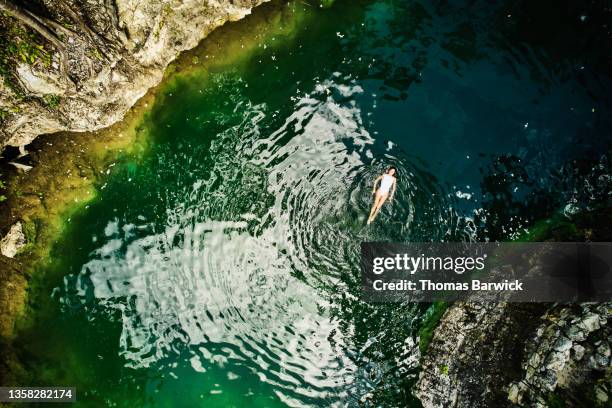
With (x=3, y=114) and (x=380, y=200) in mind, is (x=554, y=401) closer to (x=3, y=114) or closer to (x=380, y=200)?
(x=380, y=200)

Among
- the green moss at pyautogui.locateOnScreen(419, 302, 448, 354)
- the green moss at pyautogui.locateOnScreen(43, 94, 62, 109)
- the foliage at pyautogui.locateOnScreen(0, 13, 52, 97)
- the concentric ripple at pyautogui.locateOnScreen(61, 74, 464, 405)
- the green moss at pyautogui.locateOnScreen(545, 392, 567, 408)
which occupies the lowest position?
the green moss at pyautogui.locateOnScreen(545, 392, 567, 408)

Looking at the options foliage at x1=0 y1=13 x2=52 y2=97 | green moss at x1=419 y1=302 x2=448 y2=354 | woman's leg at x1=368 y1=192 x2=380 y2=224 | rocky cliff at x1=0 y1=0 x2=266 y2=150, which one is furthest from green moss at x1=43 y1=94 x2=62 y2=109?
green moss at x1=419 y1=302 x2=448 y2=354

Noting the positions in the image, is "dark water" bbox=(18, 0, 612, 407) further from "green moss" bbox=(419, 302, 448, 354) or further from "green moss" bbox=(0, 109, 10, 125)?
"green moss" bbox=(0, 109, 10, 125)

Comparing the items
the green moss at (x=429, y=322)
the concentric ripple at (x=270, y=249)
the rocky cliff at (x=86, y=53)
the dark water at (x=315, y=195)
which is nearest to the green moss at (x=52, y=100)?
the rocky cliff at (x=86, y=53)

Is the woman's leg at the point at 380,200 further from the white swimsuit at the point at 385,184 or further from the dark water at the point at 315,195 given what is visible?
the dark water at the point at 315,195

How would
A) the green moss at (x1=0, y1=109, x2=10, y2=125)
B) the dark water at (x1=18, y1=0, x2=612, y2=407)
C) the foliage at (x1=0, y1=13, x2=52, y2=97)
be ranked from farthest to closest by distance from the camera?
the dark water at (x1=18, y1=0, x2=612, y2=407) → the green moss at (x1=0, y1=109, x2=10, y2=125) → the foliage at (x1=0, y1=13, x2=52, y2=97)

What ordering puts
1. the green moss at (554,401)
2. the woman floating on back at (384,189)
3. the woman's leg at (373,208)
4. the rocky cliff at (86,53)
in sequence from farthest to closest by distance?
the woman's leg at (373,208)
the woman floating on back at (384,189)
the rocky cliff at (86,53)
the green moss at (554,401)
